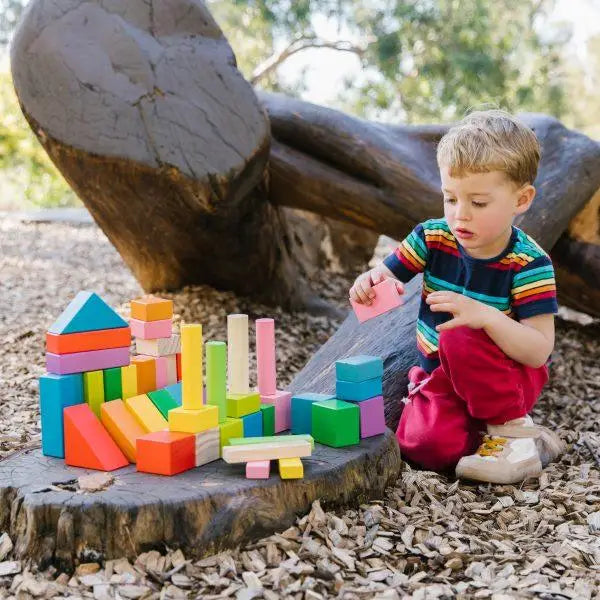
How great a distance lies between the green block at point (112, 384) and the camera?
203 centimetres

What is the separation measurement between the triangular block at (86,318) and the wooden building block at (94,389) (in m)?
0.13

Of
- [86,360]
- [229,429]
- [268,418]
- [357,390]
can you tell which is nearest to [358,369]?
[357,390]

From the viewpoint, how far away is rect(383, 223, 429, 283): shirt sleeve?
2514 mm

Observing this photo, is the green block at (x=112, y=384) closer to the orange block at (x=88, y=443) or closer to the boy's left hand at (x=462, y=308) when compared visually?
the orange block at (x=88, y=443)

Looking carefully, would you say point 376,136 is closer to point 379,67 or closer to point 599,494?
point 599,494

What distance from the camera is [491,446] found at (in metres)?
2.49

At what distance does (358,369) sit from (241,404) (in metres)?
0.34

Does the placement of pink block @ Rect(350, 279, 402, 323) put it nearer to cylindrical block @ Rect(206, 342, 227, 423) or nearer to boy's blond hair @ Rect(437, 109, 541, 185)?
boy's blond hair @ Rect(437, 109, 541, 185)

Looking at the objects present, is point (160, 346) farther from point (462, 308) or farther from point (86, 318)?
point (462, 308)

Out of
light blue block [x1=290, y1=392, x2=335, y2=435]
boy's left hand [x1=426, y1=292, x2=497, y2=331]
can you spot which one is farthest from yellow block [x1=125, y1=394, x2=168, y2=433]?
boy's left hand [x1=426, y1=292, x2=497, y2=331]

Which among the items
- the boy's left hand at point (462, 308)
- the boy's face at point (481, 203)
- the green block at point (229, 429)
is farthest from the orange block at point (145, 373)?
the boy's face at point (481, 203)

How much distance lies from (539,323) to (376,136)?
2165 millimetres

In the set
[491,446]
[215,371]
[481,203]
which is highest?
[481,203]

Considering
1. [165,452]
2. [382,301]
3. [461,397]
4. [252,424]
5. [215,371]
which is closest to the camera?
[165,452]
